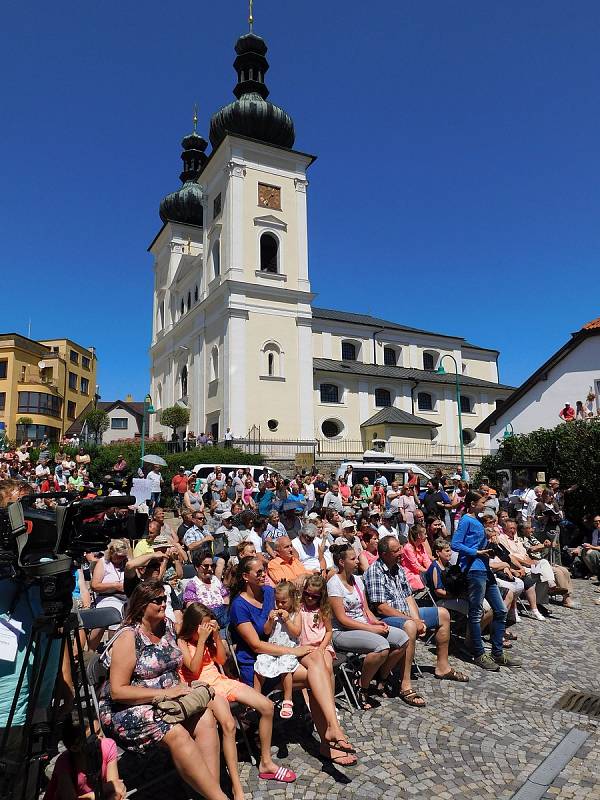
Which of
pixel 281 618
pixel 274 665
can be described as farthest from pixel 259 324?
pixel 274 665

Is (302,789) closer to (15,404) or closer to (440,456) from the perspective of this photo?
(440,456)

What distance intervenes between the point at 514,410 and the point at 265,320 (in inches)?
623

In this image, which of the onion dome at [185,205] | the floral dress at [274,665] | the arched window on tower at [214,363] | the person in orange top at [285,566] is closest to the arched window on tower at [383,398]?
the arched window on tower at [214,363]

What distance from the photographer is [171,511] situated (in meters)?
21.2

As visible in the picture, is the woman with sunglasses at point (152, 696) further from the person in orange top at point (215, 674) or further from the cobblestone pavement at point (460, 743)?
the cobblestone pavement at point (460, 743)

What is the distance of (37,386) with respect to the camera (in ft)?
176

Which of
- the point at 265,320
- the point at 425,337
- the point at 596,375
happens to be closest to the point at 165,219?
the point at 265,320

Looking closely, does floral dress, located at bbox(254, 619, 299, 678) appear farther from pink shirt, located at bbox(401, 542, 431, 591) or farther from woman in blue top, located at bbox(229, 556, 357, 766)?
pink shirt, located at bbox(401, 542, 431, 591)

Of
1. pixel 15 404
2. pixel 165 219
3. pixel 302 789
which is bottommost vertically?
pixel 302 789

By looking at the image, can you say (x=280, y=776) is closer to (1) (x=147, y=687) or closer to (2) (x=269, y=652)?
(2) (x=269, y=652)

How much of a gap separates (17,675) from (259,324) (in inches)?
1262

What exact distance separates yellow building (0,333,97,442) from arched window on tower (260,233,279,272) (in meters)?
27.1

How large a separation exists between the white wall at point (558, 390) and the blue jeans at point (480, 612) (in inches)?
713

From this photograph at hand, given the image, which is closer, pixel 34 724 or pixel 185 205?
pixel 34 724
